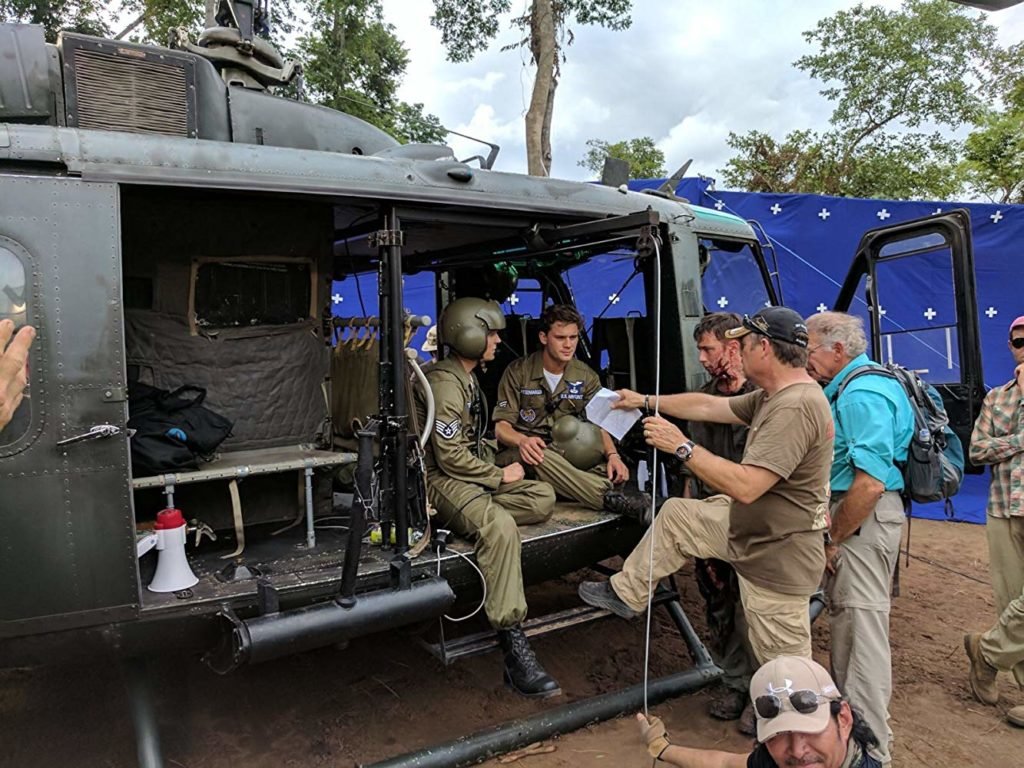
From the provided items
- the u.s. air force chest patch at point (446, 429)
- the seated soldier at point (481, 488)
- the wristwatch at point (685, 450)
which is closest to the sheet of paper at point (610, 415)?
the seated soldier at point (481, 488)

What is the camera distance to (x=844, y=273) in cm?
Answer: 841

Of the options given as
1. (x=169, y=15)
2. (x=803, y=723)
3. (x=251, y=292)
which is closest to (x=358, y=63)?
(x=169, y=15)

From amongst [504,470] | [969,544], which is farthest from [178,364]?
[969,544]

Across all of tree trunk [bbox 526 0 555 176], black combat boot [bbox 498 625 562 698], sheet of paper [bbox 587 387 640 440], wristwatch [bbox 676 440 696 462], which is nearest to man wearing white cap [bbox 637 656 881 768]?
wristwatch [bbox 676 440 696 462]

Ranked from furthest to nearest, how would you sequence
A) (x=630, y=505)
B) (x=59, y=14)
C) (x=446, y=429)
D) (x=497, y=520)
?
(x=59, y=14)
(x=630, y=505)
(x=446, y=429)
(x=497, y=520)

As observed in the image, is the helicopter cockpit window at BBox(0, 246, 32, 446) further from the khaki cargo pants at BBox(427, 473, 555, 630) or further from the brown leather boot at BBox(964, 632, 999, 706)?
the brown leather boot at BBox(964, 632, 999, 706)

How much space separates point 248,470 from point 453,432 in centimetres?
95

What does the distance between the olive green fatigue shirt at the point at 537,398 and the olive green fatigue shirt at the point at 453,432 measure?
0.63m

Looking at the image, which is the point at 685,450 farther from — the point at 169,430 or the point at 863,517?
the point at 169,430

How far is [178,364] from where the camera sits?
3742 millimetres

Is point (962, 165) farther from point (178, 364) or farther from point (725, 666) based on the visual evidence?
point (178, 364)

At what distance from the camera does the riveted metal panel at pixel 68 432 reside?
240 cm

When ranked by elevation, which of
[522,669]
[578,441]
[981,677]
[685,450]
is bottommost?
[981,677]

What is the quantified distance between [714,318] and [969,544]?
4934 mm
